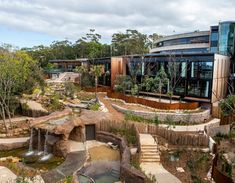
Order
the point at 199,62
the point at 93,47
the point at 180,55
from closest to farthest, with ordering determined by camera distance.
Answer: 1. the point at 199,62
2. the point at 180,55
3. the point at 93,47

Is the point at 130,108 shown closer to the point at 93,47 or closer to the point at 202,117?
the point at 202,117

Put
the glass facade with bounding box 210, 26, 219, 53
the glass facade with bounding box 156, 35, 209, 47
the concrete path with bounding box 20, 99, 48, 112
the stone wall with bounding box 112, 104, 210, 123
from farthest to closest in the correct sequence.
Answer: the glass facade with bounding box 156, 35, 209, 47
the glass facade with bounding box 210, 26, 219, 53
the concrete path with bounding box 20, 99, 48, 112
the stone wall with bounding box 112, 104, 210, 123

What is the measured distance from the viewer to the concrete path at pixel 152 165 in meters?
13.5

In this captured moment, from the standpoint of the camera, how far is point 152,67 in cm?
3600

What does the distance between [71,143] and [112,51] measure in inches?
2110

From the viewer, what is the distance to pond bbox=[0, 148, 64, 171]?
626 inches

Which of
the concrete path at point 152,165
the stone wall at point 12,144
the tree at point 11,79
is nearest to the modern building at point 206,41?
the concrete path at point 152,165

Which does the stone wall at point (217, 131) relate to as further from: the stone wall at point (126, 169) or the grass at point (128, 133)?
the stone wall at point (126, 169)

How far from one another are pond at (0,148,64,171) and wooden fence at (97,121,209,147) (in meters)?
4.62

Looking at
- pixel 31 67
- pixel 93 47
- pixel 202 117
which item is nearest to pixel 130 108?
pixel 202 117

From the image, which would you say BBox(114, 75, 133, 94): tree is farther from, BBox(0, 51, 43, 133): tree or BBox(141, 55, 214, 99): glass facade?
BBox(0, 51, 43, 133): tree

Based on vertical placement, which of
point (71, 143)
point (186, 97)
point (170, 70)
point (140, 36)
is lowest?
point (71, 143)

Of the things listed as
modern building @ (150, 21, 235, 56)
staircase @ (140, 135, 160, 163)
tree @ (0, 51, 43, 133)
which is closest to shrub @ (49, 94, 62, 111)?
tree @ (0, 51, 43, 133)

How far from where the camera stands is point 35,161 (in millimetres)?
16734
